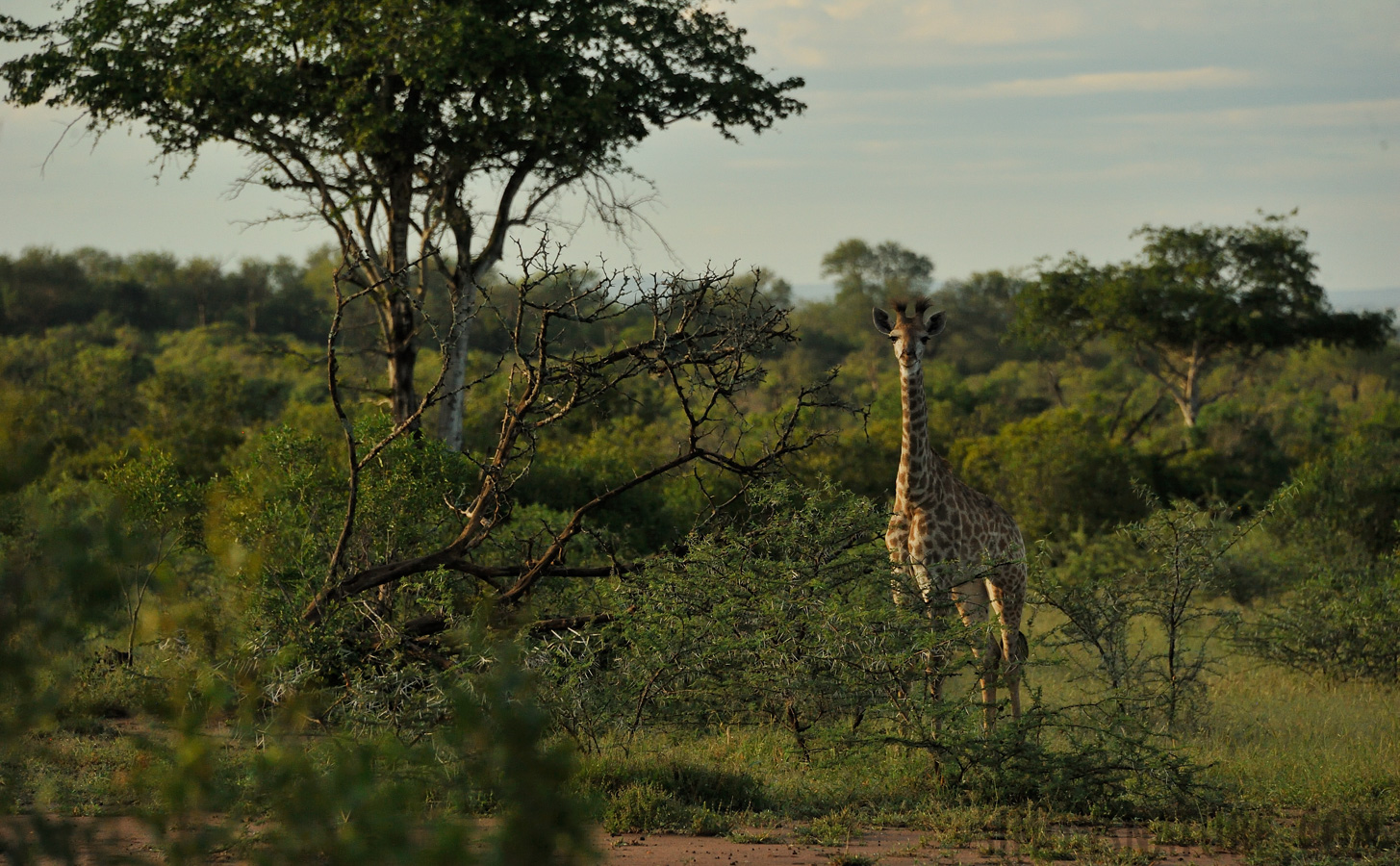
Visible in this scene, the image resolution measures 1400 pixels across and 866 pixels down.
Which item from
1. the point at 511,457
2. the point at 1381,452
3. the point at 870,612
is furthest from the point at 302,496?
the point at 1381,452

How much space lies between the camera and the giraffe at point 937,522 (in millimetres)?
6734

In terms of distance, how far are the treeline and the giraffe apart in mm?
30393

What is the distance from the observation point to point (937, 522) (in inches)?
271

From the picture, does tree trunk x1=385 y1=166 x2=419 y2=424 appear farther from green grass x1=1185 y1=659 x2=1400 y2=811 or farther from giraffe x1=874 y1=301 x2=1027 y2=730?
green grass x1=1185 y1=659 x2=1400 y2=811

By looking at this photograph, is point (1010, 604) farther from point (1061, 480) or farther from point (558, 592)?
point (1061, 480)

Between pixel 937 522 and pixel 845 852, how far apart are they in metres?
2.56

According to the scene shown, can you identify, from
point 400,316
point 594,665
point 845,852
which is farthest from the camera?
point 400,316

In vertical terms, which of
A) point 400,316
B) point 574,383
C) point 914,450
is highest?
point 400,316

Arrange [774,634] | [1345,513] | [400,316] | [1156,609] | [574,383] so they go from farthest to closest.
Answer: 1. [1345,513]
2. [400,316]
3. [1156,609]
4. [574,383]
5. [774,634]

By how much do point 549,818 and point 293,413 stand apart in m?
15.0

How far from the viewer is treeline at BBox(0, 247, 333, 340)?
125ft

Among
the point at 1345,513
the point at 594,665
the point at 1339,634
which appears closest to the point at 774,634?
the point at 594,665

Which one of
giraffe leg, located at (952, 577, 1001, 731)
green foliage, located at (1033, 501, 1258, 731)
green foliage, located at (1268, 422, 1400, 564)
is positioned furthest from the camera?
green foliage, located at (1268, 422, 1400, 564)

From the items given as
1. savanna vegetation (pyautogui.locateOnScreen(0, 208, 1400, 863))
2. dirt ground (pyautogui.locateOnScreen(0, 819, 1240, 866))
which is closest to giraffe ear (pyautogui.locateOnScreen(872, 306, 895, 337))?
savanna vegetation (pyautogui.locateOnScreen(0, 208, 1400, 863))
